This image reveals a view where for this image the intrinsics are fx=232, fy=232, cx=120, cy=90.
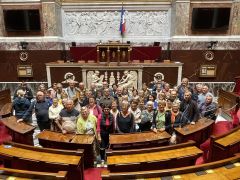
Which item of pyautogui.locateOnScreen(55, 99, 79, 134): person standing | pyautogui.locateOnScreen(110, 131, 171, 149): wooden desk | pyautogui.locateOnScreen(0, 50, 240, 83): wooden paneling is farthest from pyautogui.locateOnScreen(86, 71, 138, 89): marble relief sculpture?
pyautogui.locateOnScreen(110, 131, 171, 149): wooden desk

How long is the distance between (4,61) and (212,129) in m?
10.7

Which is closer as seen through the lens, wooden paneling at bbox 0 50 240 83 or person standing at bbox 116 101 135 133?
person standing at bbox 116 101 135 133

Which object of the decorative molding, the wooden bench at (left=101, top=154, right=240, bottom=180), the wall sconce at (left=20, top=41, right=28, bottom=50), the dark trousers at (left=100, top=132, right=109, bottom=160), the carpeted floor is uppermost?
the decorative molding

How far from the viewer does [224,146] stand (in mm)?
4105

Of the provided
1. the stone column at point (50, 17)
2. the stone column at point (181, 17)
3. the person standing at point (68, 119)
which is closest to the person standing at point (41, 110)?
the person standing at point (68, 119)

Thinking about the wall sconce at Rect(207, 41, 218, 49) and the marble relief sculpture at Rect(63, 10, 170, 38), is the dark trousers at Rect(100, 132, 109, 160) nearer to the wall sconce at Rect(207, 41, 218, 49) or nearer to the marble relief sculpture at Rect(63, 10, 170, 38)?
the wall sconce at Rect(207, 41, 218, 49)

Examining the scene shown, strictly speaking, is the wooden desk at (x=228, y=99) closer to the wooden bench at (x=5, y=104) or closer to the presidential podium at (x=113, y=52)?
the presidential podium at (x=113, y=52)

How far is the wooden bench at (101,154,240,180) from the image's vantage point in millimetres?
3131

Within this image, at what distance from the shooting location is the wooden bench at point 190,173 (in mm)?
3131

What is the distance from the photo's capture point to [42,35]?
12.4 meters

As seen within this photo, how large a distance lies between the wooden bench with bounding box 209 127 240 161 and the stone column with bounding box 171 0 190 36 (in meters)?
8.77

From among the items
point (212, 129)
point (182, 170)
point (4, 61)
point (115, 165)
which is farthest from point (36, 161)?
point (4, 61)

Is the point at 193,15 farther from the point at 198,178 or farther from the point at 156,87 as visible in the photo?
the point at 198,178

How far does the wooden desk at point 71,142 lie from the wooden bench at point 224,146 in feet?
7.56
